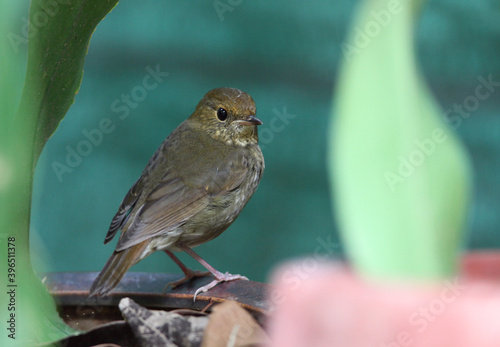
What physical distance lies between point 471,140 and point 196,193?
148cm

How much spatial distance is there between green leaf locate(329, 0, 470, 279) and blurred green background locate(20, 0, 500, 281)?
191 cm

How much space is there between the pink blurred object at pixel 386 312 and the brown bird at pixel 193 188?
0.73m

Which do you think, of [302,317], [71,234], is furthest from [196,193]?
[71,234]

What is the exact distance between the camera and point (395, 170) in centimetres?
32

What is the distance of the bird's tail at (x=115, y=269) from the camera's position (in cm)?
99

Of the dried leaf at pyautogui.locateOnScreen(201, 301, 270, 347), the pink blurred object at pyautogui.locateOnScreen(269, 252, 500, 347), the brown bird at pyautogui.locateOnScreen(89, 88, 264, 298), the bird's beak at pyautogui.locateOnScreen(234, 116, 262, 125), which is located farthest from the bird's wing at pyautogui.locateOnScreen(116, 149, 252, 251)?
the pink blurred object at pyautogui.locateOnScreen(269, 252, 500, 347)

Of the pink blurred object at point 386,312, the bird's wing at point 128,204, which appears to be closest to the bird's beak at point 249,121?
the bird's wing at point 128,204

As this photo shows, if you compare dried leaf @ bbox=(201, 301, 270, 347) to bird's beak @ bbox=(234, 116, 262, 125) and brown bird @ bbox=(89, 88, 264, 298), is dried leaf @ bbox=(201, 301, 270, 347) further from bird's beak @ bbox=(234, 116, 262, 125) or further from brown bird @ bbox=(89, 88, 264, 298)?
bird's beak @ bbox=(234, 116, 262, 125)

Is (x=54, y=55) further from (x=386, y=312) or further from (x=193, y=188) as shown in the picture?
(x=386, y=312)

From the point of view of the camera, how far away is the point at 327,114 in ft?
7.73

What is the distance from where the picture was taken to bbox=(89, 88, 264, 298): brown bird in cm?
116

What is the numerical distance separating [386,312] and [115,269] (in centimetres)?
79

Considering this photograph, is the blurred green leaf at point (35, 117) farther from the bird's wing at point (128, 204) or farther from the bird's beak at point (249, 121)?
the bird's beak at point (249, 121)

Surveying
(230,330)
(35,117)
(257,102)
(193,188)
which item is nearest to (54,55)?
(35,117)
